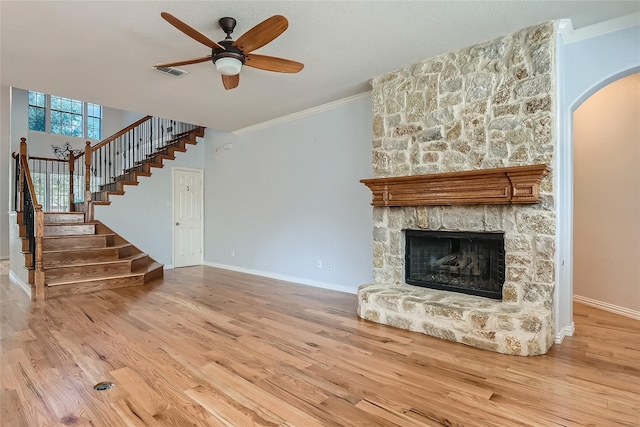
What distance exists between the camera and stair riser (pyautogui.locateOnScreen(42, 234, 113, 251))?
5301 millimetres

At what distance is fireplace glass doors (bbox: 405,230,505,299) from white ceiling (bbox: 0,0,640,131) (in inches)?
72.6

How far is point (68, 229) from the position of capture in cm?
572

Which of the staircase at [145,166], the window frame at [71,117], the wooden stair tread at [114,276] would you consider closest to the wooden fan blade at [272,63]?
the wooden stair tread at [114,276]

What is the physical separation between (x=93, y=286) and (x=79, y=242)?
1060mm

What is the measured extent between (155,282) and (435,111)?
Answer: 190 inches

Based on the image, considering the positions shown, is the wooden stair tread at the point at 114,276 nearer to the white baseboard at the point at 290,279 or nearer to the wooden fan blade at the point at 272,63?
the white baseboard at the point at 290,279

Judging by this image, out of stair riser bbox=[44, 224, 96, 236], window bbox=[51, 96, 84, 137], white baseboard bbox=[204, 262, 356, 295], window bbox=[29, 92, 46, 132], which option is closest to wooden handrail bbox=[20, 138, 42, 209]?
stair riser bbox=[44, 224, 96, 236]

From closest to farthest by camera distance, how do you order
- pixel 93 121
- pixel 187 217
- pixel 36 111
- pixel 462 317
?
pixel 462 317 < pixel 187 217 < pixel 36 111 < pixel 93 121

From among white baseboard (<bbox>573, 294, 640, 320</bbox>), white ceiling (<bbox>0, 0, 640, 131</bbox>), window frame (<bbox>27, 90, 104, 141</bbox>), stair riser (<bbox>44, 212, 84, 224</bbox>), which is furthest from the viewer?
window frame (<bbox>27, 90, 104, 141</bbox>)

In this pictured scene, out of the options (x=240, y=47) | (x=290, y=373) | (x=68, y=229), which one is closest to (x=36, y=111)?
(x=68, y=229)

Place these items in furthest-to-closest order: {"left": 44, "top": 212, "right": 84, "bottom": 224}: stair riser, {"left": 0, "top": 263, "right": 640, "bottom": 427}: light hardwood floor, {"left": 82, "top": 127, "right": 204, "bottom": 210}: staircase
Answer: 1. {"left": 82, "top": 127, "right": 204, "bottom": 210}: staircase
2. {"left": 44, "top": 212, "right": 84, "bottom": 224}: stair riser
3. {"left": 0, "top": 263, "right": 640, "bottom": 427}: light hardwood floor

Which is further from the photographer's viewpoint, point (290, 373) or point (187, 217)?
point (187, 217)

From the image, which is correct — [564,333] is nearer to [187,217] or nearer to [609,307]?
[609,307]

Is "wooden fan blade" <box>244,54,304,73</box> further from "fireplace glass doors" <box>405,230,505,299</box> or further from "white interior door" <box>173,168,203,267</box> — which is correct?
"white interior door" <box>173,168,203,267</box>
